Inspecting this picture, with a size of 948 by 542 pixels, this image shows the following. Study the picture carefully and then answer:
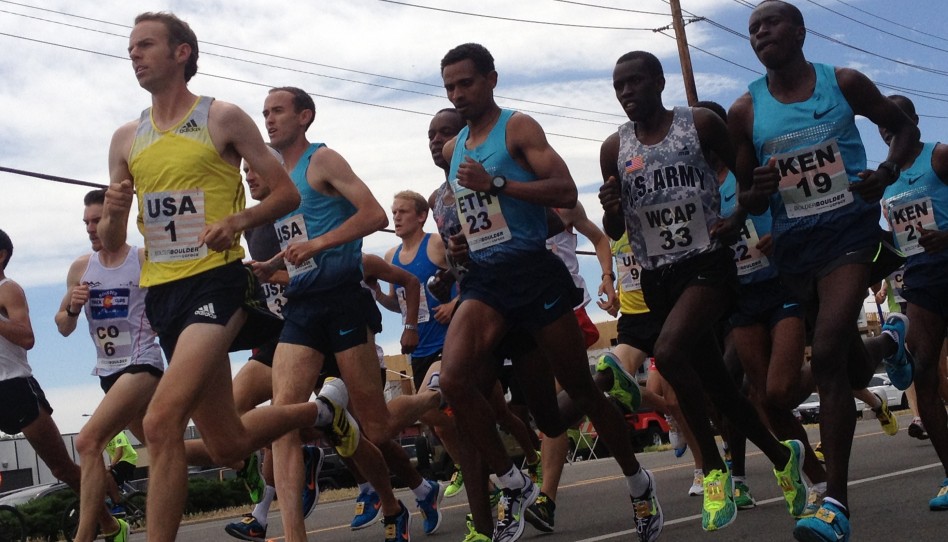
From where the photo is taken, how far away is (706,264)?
6453mm

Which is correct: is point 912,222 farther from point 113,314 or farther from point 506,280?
point 113,314

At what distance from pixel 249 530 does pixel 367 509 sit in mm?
1287

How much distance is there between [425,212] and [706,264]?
154 inches

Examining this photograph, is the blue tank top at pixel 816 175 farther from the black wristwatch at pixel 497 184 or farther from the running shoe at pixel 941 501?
the running shoe at pixel 941 501

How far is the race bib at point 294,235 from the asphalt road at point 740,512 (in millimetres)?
1981

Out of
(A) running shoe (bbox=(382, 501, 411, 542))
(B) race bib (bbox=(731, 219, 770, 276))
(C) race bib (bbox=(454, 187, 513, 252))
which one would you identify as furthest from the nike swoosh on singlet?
(A) running shoe (bbox=(382, 501, 411, 542))

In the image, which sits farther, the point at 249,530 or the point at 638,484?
the point at 249,530

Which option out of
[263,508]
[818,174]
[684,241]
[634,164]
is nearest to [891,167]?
[818,174]

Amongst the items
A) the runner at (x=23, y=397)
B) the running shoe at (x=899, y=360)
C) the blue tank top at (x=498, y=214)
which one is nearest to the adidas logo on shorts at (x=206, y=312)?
the blue tank top at (x=498, y=214)

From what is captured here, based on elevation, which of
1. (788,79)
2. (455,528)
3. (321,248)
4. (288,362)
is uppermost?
(788,79)

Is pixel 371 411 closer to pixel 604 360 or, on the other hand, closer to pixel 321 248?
pixel 321 248

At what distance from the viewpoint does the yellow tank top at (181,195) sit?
532cm

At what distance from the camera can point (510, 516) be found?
21.0ft

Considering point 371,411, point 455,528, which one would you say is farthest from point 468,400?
point 455,528
